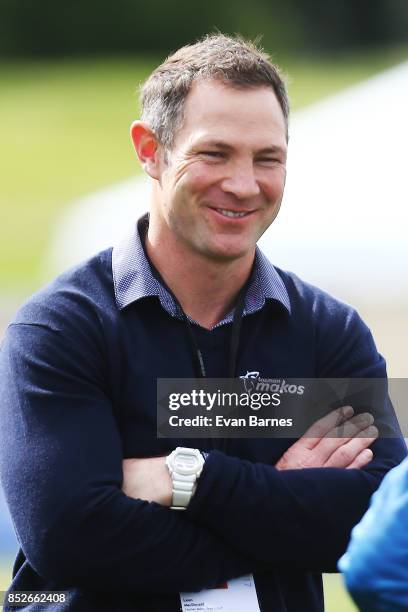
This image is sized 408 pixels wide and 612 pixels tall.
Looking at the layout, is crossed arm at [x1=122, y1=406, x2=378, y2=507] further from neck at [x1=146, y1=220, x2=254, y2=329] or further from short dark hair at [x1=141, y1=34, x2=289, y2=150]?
short dark hair at [x1=141, y1=34, x2=289, y2=150]

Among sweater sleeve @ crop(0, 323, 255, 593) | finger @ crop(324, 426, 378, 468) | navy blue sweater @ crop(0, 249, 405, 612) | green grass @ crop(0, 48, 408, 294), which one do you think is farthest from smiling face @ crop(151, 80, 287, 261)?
green grass @ crop(0, 48, 408, 294)

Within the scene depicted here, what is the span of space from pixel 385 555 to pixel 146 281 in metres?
1.38

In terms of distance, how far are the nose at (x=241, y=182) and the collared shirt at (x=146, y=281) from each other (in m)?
0.30

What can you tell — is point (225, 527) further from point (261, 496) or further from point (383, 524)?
point (383, 524)

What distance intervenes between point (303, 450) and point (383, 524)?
1.20 meters

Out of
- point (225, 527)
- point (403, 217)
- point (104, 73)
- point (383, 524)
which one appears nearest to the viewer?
point (383, 524)

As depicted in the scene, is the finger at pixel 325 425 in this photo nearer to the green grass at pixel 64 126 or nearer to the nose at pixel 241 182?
the nose at pixel 241 182

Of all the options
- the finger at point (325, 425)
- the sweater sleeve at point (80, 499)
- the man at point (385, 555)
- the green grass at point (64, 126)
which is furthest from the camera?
the green grass at point (64, 126)

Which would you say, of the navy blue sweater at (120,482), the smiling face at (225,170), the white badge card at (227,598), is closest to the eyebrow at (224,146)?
the smiling face at (225,170)

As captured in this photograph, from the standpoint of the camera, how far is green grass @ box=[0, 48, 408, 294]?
1692 cm

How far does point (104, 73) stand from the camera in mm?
25188

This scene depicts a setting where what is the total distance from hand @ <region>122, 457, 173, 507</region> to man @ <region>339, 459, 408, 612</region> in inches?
39.8

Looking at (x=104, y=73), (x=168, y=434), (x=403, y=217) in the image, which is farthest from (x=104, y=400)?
(x=104, y=73)

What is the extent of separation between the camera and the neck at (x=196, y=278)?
3.24m
